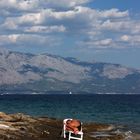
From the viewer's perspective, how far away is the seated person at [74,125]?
29.0m

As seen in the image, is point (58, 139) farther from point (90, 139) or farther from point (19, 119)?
point (19, 119)

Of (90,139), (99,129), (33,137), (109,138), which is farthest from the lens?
(99,129)

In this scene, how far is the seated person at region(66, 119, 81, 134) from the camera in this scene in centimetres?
2902

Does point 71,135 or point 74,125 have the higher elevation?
point 74,125

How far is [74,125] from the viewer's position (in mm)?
29094

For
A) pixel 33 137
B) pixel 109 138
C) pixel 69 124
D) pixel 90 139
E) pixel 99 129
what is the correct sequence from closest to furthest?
pixel 69 124, pixel 33 137, pixel 90 139, pixel 109 138, pixel 99 129

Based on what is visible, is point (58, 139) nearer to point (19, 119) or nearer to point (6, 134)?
point (6, 134)

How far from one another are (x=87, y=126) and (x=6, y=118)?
51.8ft

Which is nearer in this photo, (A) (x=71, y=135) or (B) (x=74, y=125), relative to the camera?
(B) (x=74, y=125)

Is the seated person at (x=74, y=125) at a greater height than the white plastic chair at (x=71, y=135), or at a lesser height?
greater

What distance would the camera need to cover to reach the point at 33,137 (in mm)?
38656

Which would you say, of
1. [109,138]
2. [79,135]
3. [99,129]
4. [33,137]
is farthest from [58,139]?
[99,129]

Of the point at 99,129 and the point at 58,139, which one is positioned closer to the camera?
the point at 58,139

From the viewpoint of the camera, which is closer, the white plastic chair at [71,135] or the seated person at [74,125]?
the seated person at [74,125]
